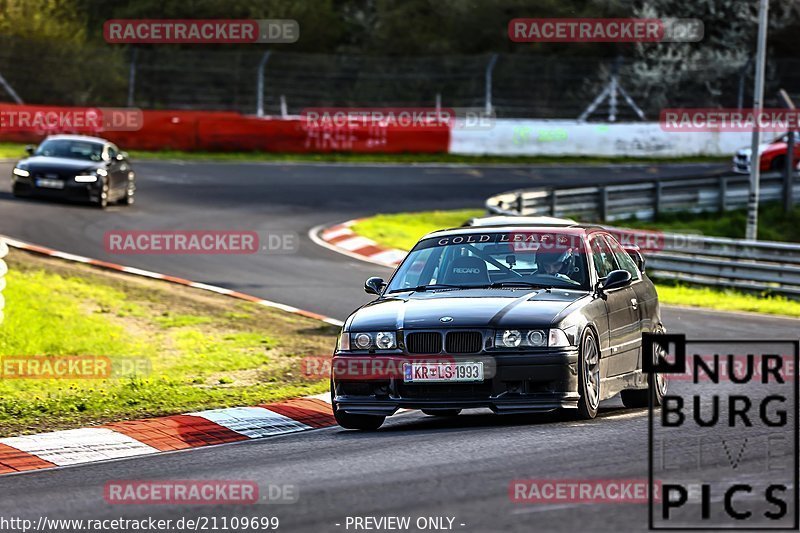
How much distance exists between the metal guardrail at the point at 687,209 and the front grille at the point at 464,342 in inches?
510

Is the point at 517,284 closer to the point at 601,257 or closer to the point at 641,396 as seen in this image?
the point at 601,257

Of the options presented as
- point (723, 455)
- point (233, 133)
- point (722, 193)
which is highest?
point (233, 133)

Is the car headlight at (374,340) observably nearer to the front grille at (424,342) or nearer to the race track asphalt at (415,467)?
the front grille at (424,342)

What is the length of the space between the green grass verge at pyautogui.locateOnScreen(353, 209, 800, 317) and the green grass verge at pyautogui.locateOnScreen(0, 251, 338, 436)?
644 centimetres

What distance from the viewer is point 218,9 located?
56.3 m

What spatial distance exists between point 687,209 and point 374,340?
78.1 ft

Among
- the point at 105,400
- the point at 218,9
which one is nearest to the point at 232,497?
the point at 105,400

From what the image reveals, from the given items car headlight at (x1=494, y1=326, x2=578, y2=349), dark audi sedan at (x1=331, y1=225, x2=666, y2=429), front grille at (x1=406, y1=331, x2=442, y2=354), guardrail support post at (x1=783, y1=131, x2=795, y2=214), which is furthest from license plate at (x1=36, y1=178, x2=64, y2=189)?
car headlight at (x1=494, y1=326, x2=578, y2=349)

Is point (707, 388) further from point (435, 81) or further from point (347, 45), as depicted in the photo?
point (347, 45)

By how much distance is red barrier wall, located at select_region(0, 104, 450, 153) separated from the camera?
38.8 m

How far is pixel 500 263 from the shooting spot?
1070cm

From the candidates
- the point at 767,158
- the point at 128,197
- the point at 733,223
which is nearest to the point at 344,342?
the point at 128,197

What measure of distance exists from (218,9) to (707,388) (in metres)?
46.7

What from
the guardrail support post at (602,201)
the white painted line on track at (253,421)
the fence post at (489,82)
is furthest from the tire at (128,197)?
the white painted line on track at (253,421)
